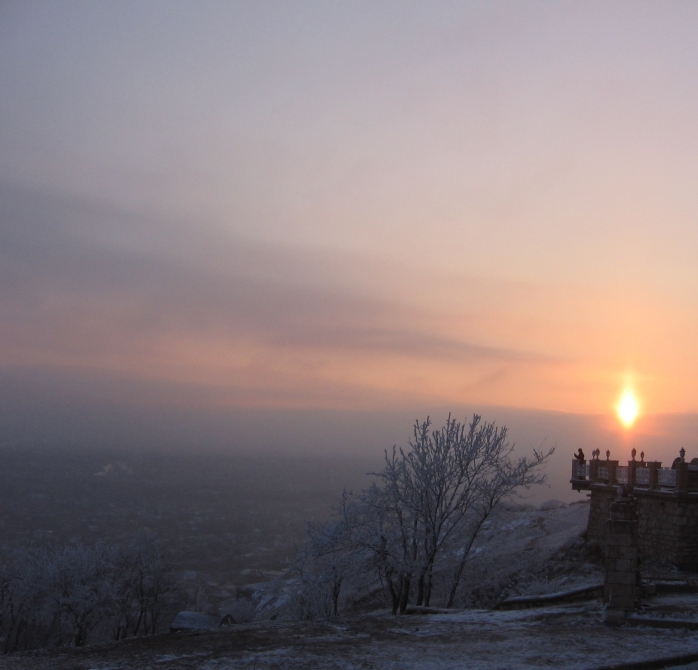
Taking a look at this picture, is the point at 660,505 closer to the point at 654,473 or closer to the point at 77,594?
the point at 654,473

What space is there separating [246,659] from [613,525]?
756 centimetres

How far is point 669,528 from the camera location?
24.2m

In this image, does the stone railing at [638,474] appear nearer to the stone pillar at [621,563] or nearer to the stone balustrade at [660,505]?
the stone balustrade at [660,505]

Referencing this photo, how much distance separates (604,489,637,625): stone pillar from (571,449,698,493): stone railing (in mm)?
12790

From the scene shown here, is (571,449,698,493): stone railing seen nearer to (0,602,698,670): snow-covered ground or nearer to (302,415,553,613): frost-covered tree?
(302,415,553,613): frost-covered tree

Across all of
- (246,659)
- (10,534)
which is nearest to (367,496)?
(246,659)

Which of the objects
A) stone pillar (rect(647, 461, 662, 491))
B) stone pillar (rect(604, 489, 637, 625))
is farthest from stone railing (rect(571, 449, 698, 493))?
stone pillar (rect(604, 489, 637, 625))

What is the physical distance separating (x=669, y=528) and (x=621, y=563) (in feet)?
43.2

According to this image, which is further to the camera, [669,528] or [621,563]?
[669,528]

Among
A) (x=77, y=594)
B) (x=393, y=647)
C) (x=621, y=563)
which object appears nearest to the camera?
(x=393, y=647)

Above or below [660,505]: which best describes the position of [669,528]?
below

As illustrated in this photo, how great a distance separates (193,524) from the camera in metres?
100

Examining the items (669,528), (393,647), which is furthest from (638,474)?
(393,647)

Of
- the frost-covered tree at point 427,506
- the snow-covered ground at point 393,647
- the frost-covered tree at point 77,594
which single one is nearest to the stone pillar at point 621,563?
the snow-covered ground at point 393,647
